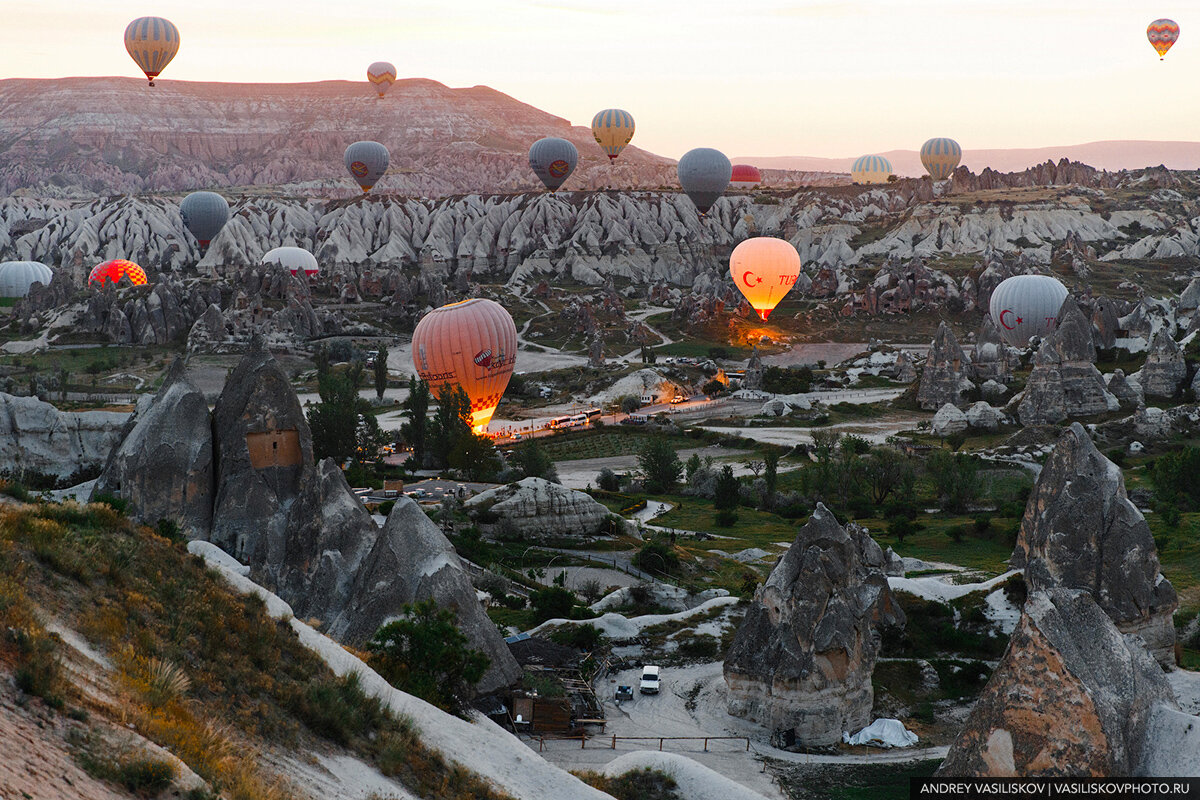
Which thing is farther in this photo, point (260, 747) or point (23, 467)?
point (23, 467)

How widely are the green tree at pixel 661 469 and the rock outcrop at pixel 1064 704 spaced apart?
137ft

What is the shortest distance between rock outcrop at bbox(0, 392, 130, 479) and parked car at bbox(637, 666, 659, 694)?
21.7 metres

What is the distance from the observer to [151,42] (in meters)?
154

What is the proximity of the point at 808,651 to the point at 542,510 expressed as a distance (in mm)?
20081

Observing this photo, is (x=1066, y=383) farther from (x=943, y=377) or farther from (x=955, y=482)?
(x=955, y=482)

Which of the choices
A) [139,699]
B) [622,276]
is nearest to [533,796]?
[139,699]

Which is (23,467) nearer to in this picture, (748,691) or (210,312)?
(748,691)

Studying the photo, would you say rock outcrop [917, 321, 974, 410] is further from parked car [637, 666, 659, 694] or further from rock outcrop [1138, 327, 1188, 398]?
parked car [637, 666, 659, 694]

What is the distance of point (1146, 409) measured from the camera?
63.8m

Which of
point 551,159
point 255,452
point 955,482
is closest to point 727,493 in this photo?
point 955,482

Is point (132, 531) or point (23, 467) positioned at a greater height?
point (132, 531)

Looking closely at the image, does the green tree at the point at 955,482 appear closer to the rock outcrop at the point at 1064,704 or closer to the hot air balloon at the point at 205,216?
the rock outcrop at the point at 1064,704

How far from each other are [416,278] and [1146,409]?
73.3m

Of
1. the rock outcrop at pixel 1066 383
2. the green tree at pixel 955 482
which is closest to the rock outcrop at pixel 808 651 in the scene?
the green tree at pixel 955 482
